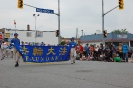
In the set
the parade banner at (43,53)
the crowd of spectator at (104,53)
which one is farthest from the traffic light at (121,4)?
the parade banner at (43,53)

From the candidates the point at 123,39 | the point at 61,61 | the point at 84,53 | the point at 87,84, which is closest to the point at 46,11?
the point at 84,53

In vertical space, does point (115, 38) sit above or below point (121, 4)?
below

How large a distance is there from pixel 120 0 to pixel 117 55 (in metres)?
6.65

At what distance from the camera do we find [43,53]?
1588cm

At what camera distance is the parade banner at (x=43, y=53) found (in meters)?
15.0

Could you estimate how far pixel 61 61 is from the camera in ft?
54.9

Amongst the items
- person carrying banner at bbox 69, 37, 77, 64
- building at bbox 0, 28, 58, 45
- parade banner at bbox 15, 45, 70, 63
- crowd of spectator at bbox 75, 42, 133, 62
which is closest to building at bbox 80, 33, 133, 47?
building at bbox 0, 28, 58, 45

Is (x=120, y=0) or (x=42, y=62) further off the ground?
(x=120, y=0)

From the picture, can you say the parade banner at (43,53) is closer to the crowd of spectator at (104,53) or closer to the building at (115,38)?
the crowd of spectator at (104,53)

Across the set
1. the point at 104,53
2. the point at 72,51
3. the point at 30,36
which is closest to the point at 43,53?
the point at 72,51

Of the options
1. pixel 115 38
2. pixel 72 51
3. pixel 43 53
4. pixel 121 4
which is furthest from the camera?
pixel 115 38

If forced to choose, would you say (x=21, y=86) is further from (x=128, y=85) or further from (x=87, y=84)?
(x=128, y=85)

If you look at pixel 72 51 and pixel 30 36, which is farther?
pixel 30 36

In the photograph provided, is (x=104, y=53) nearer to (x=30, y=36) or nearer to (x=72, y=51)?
(x=72, y=51)
